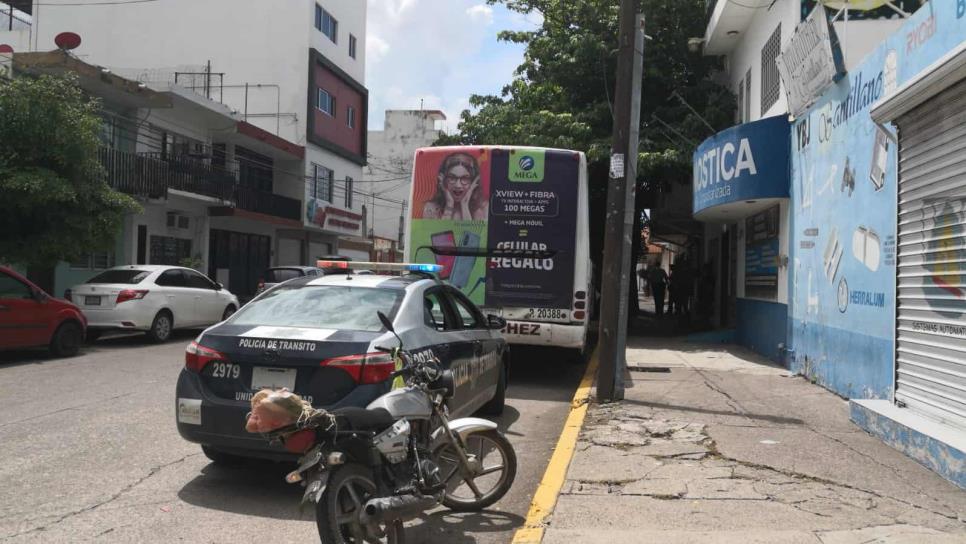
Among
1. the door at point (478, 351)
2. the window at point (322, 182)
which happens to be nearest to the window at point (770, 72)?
the door at point (478, 351)

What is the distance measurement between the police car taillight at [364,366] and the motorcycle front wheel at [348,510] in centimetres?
102

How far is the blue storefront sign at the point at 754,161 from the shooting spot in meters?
11.5

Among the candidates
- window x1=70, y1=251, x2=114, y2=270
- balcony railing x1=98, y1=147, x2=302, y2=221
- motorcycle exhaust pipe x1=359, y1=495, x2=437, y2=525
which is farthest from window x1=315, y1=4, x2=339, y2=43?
motorcycle exhaust pipe x1=359, y1=495, x2=437, y2=525

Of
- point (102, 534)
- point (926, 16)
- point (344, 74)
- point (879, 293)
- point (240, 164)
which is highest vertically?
point (344, 74)

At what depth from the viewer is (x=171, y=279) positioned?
A: 14.8 meters

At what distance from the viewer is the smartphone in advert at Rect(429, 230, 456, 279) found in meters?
10.4

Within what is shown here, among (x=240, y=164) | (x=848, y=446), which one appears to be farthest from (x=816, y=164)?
(x=240, y=164)

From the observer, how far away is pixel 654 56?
62.3 ft

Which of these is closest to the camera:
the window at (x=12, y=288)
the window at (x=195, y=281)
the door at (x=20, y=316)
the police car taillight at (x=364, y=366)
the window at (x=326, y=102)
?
the police car taillight at (x=364, y=366)

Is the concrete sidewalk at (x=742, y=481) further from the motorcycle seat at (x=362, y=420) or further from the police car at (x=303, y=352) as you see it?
the police car at (x=303, y=352)

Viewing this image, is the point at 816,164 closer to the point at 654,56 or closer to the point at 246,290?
the point at 654,56

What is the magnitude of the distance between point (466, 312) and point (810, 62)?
5957 millimetres

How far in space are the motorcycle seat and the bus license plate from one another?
6.15 metres

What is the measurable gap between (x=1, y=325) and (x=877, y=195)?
11.7 meters
